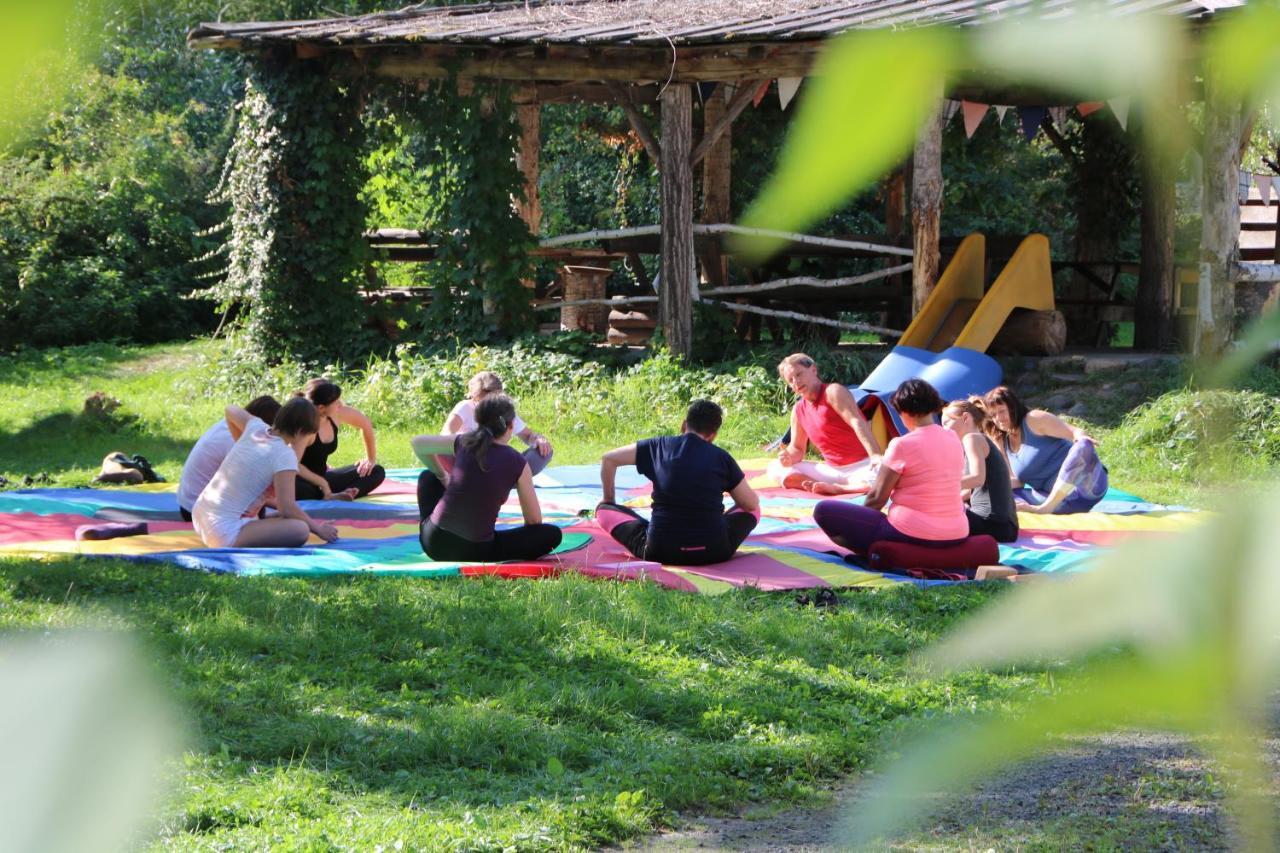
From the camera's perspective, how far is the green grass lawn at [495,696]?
380cm

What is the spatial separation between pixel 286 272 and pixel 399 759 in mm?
10619

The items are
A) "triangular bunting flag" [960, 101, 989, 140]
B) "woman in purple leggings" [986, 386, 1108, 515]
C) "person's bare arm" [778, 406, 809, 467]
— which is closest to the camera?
"triangular bunting flag" [960, 101, 989, 140]

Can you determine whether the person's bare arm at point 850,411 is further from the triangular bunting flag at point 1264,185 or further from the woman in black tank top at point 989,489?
the triangular bunting flag at point 1264,185

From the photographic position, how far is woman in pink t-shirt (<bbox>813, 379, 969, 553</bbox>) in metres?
6.72

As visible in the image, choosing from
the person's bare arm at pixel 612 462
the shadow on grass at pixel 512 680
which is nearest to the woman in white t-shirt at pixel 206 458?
the shadow on grass at pixel 512 680

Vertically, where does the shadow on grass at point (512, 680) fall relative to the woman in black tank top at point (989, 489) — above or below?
below

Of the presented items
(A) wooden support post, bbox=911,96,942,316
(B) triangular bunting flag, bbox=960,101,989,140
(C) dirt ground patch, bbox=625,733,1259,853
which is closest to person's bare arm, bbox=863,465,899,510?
(B) triangular bunting flag, bbox=960,101,989,140

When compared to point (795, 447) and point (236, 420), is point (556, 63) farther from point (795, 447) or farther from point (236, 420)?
point (236, 420)

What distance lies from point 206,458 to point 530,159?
8734 mm

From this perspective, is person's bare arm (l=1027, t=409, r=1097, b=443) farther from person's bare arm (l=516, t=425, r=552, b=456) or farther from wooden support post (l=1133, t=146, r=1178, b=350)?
wooden support post (l=1133, t=146, r=1178, b=350)

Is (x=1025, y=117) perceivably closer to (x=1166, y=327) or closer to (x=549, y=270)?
(x=1166, y=327)

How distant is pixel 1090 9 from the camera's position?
0.37m

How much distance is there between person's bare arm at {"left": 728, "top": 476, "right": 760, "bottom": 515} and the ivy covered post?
8.09 meters

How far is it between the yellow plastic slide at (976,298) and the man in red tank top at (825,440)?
10.5ft
